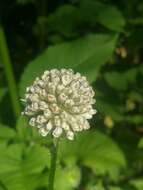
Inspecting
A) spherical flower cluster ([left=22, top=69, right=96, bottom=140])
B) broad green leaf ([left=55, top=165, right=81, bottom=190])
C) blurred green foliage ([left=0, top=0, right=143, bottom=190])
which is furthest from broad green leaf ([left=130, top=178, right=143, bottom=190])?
spherical flower cluster ([left=22, top=69, right=96, bottom=140])

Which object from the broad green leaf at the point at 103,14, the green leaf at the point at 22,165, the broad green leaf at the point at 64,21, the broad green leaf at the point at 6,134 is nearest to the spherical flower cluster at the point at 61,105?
the green leaf at the point at 22,165

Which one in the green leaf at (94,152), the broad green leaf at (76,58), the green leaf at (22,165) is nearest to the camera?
the green leaf at (22,165)

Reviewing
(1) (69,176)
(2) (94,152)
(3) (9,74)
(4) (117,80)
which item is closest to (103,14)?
(4) (117,80)

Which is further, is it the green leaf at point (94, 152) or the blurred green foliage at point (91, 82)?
the green leaf at point (94, 152)

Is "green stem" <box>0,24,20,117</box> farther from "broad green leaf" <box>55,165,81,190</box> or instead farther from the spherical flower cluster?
the spherical flower cluster

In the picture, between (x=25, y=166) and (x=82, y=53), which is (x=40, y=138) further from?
(x=82, y=53)

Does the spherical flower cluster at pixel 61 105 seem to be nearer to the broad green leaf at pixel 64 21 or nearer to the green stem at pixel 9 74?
the green stem at pixel 9 74

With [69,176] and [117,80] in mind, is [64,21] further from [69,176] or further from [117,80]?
[69,176]
